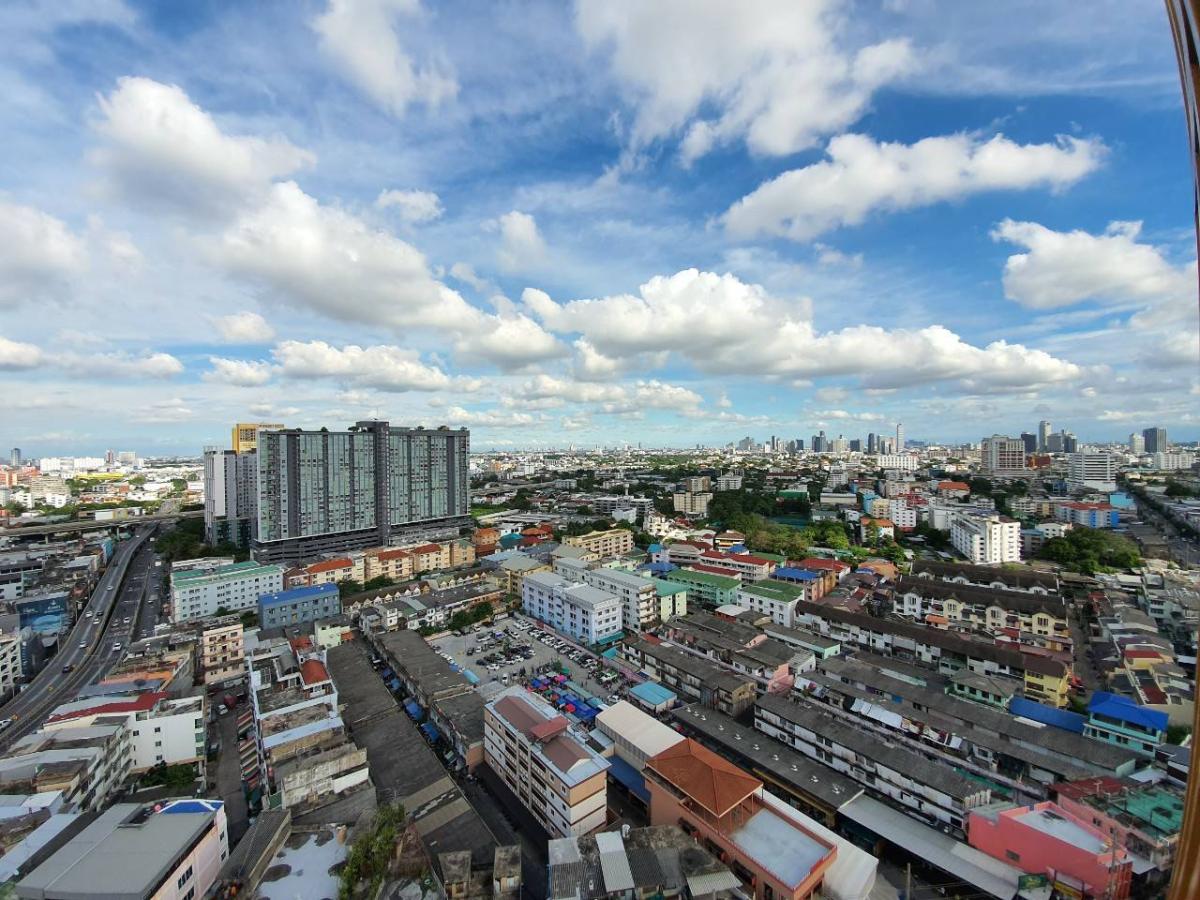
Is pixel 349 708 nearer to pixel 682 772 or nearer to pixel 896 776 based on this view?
pixel 682 772

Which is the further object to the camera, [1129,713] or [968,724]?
[968,724]

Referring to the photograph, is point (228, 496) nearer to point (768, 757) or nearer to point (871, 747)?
point (768, 757)

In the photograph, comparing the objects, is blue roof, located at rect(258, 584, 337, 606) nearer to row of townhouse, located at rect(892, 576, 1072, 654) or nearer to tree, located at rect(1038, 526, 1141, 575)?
row of townhouse, located at rect(892, 576, 1072, 654)

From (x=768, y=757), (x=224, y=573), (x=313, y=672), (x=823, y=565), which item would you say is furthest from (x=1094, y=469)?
(x=224, y=573)

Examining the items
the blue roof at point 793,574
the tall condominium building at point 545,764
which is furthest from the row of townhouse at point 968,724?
the blue roof at point 793,574

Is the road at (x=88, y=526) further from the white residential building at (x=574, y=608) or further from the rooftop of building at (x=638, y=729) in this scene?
the rooftop of building at (x=638, y=729)

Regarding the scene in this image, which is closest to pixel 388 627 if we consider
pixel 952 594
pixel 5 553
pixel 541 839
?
pixel 541 839
